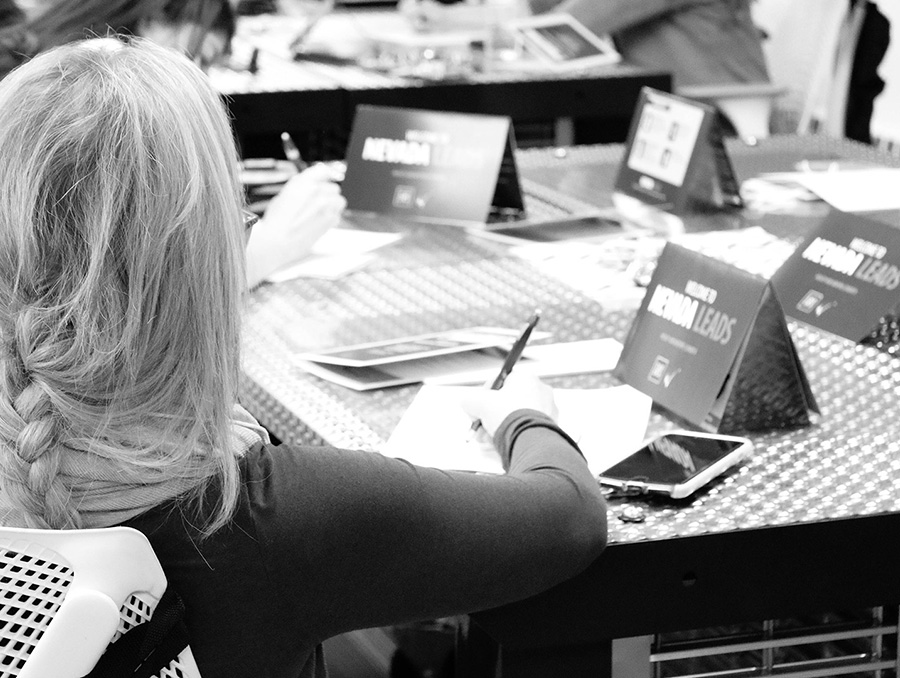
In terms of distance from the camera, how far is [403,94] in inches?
135

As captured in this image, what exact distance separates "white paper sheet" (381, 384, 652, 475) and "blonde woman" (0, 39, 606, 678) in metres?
0.31

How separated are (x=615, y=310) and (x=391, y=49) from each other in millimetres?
2289

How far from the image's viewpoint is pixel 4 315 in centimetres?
97

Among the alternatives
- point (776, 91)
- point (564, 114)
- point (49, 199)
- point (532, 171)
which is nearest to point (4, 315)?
point (49, 199)

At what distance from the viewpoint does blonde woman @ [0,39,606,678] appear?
3.12ft

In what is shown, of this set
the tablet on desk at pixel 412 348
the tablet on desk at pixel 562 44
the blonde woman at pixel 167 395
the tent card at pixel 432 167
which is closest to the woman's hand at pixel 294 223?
the tent card at pixel 432 167

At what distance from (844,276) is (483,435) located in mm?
651

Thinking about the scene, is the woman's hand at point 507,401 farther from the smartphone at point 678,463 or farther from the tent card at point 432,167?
the tent card at point 432,167

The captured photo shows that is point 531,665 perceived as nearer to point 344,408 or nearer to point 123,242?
point 344,408

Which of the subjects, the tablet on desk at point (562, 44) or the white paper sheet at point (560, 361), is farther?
the tablet on desk at point (562, 44)

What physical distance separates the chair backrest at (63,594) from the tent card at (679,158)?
1.60m

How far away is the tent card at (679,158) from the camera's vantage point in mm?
2299

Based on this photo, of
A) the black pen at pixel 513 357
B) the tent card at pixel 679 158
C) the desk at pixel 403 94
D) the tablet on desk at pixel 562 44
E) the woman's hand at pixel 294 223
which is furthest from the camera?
the tablet on desk at pixel 562 44

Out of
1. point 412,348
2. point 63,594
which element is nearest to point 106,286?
point 63,594
